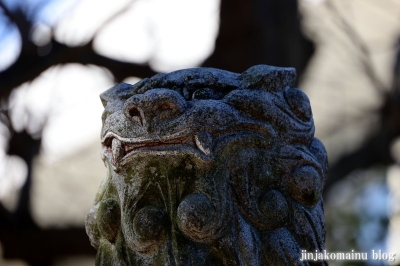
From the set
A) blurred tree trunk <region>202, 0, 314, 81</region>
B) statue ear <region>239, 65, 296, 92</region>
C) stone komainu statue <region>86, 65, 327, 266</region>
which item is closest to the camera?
stone komainu statue <region>86, 65, 327, 266</region>

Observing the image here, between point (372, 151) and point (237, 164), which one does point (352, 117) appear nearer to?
point (372, 151)

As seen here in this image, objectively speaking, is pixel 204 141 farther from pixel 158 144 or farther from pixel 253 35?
pixel 253 35

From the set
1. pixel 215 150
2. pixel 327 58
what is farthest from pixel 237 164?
pixel 327 58

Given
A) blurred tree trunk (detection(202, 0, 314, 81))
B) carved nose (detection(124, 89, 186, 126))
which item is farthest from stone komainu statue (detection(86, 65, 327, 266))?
blurred tree trunk (detection(202, 0, 314, 81))

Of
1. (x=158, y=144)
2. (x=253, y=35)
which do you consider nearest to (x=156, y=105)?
(x=158, y=144)

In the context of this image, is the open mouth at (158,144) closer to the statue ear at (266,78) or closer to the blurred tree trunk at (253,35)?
the statue ear at (266,78)

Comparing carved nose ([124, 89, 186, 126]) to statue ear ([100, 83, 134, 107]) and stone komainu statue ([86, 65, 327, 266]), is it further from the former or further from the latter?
statue ear ([100, 83, 134, 107])

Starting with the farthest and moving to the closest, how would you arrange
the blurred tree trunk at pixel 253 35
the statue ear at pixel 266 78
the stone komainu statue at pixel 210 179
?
the blurred tree trunk at pixel 253 35 < the statue ear at pixel 266 78 < the stone komainu statue at pixel 210 179

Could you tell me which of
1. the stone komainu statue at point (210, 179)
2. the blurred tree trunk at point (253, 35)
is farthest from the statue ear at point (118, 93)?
the blurred tree trunk at point (253, 35)
